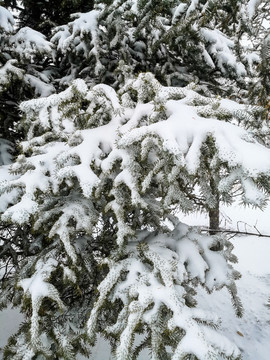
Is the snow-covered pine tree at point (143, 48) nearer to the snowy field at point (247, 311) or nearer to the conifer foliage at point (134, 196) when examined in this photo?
the conifer foliage at point (134, 196)

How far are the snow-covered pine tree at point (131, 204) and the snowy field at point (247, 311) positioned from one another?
0.93 meters

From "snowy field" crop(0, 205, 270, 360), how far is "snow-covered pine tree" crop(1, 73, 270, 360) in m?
0.93

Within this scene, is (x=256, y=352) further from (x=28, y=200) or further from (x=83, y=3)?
(x=83, y=3)

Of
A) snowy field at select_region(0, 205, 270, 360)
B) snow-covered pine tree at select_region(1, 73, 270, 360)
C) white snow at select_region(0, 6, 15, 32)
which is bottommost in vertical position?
snowy field at select_region(0, 205, 270, 360)

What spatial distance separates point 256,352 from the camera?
4957 millimetres

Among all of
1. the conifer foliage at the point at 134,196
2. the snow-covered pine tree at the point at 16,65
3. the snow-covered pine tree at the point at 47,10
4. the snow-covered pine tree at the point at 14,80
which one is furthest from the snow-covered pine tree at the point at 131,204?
the snow-covered pine tree at the point at 47,10

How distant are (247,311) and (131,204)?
5.74 m

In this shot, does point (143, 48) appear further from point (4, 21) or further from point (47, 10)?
point (47, 10)

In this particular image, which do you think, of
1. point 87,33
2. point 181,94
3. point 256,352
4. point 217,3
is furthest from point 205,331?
point 256,352

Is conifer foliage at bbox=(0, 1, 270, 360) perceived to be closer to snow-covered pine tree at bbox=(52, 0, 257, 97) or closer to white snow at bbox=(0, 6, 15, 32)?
snow-covered pine tree at bbox=(52, 0, 257, 97)

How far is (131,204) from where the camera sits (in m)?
1.98

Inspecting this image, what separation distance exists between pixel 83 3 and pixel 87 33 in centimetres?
165

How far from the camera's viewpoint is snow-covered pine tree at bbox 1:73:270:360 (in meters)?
1.61

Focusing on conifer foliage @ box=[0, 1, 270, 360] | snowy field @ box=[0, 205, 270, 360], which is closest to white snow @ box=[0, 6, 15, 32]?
conifer foliage @ box=[0, 1, 270, 360]
